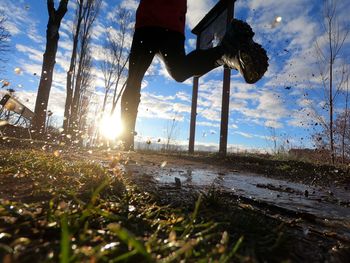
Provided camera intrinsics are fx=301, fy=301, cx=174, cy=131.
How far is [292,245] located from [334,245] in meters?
0.23

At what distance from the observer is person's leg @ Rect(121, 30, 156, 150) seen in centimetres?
342

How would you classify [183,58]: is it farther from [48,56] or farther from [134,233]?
[48,56]

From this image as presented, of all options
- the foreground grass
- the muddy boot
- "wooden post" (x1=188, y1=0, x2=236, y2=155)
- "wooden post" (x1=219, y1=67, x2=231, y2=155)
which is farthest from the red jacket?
"wooden post" (x1=219, y1=67, x2=231, y2=155)

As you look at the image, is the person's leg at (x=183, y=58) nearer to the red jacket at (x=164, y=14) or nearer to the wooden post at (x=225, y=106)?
the red jacket at (x=164, y=14)

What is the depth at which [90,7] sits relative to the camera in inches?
748

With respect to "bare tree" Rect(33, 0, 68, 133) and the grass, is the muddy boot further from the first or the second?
"bare tree" Rect(33, 0, 68, 133)

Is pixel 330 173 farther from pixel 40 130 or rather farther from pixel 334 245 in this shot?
pixel 40 130

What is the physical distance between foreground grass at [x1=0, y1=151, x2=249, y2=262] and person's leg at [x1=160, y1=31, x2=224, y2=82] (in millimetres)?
1884

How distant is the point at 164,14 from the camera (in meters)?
3.29

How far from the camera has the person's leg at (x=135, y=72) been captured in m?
3.42

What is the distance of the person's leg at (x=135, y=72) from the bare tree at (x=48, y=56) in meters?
7.56

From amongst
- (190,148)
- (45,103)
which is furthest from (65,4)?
(190,148)

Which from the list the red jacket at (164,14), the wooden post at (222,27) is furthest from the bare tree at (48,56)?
the red jacket at (164,14)

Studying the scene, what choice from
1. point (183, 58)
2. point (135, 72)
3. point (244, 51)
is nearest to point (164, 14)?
point (183, 58)
